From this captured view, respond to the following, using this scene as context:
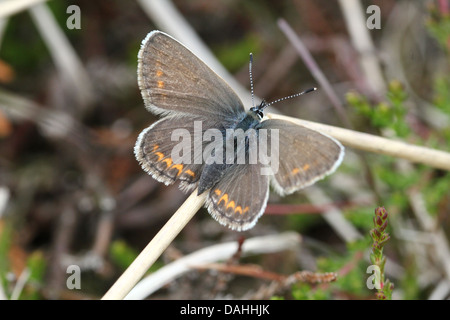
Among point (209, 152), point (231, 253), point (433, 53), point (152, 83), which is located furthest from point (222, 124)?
point (433, 53)

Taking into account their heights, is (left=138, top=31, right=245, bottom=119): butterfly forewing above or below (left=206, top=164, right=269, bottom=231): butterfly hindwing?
above

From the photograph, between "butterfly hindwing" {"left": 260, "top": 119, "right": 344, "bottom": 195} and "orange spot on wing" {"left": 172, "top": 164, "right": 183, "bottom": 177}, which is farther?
"orange spot on wing" {"left": 172, "top": 164, "right": 183, "bottom": 177}

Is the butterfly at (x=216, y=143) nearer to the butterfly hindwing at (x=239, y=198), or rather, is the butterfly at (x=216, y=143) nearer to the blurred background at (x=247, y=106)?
the butterfly hindwing at (x=239, y=198)
